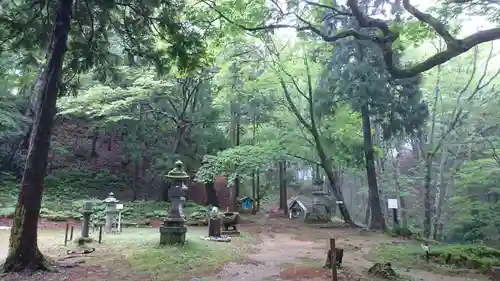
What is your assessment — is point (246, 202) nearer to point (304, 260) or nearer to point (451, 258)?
point (304, 260)

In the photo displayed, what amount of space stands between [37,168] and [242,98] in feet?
40.5

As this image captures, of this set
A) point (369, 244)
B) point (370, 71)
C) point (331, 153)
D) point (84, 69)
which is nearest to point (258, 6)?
point (84, 69)

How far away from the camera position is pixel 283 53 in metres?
15.0

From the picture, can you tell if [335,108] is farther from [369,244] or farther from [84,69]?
[84,69]

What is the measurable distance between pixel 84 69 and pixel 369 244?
8857 mm

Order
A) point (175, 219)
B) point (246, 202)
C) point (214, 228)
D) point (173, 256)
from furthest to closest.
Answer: point (246, 202) < point (214, 228) < point (175, 219) < point (173, 256)

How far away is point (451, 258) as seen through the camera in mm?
7680

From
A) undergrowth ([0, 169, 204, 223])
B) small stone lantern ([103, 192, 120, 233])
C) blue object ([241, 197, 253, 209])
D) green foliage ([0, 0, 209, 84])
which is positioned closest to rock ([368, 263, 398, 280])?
green foliage ([0, 0, 209, 84])

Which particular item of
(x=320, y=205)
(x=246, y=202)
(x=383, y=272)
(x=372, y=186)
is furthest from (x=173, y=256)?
(x=246, y=202)

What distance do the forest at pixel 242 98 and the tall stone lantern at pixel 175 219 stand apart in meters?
2.81

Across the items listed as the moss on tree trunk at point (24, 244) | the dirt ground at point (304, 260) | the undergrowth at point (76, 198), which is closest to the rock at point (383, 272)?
the dirt ground at point (304, 260)

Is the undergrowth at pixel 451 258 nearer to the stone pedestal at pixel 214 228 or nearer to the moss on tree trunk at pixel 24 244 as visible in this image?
the stone pedestal at pixel 214 228

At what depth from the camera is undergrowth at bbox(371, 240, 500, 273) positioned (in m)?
7.21

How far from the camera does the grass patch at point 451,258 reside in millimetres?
7203
